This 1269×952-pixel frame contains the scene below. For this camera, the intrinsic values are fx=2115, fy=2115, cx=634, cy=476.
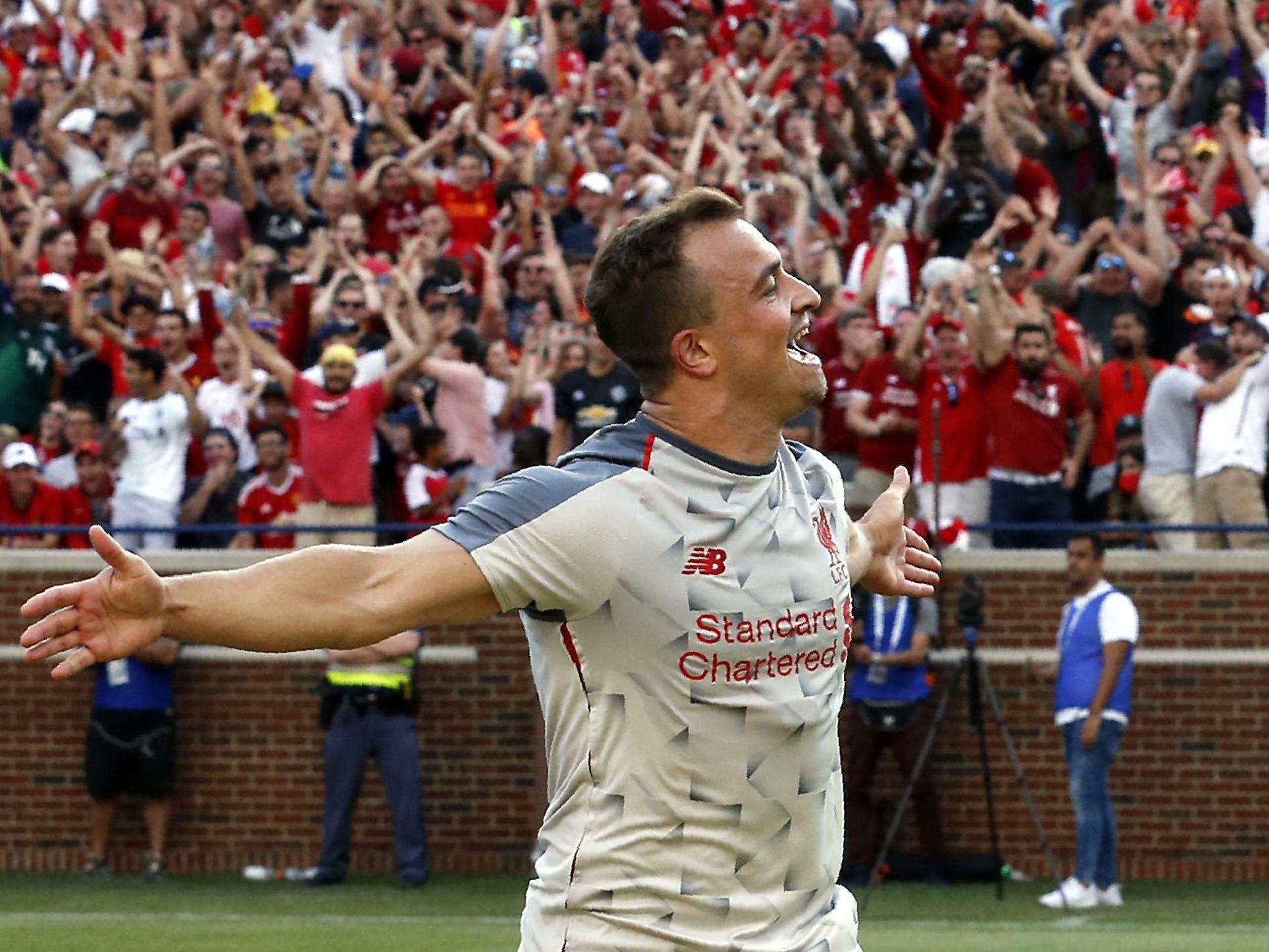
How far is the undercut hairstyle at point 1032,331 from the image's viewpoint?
1339cm

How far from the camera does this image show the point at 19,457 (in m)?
14.4

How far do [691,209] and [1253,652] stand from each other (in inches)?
434

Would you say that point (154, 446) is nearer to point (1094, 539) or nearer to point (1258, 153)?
point (1094, 539)

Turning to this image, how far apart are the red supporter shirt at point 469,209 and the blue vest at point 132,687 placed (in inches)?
188

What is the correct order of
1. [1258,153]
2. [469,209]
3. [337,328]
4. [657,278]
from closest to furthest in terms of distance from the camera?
[657,278], [337,328], [1258,153], [469,209]

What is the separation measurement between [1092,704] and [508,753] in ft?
13.3

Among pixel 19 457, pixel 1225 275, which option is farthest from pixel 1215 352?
pixel 19 457

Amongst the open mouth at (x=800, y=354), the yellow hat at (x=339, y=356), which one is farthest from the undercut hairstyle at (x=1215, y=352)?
the open mouth at (x=800, y=354)

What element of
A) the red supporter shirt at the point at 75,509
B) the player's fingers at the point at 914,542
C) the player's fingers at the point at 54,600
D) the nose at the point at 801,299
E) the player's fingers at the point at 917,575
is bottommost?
the player's fingers at the point at 54,600

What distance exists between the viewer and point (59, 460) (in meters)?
14.9

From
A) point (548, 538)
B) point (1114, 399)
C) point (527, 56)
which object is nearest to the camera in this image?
point (548, 538)

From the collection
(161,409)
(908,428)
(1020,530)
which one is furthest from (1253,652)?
(161,409)

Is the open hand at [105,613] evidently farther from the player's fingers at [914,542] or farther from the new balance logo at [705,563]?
the player's fingers at [914,542]

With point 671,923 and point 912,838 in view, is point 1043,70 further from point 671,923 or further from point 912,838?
point 671,923
